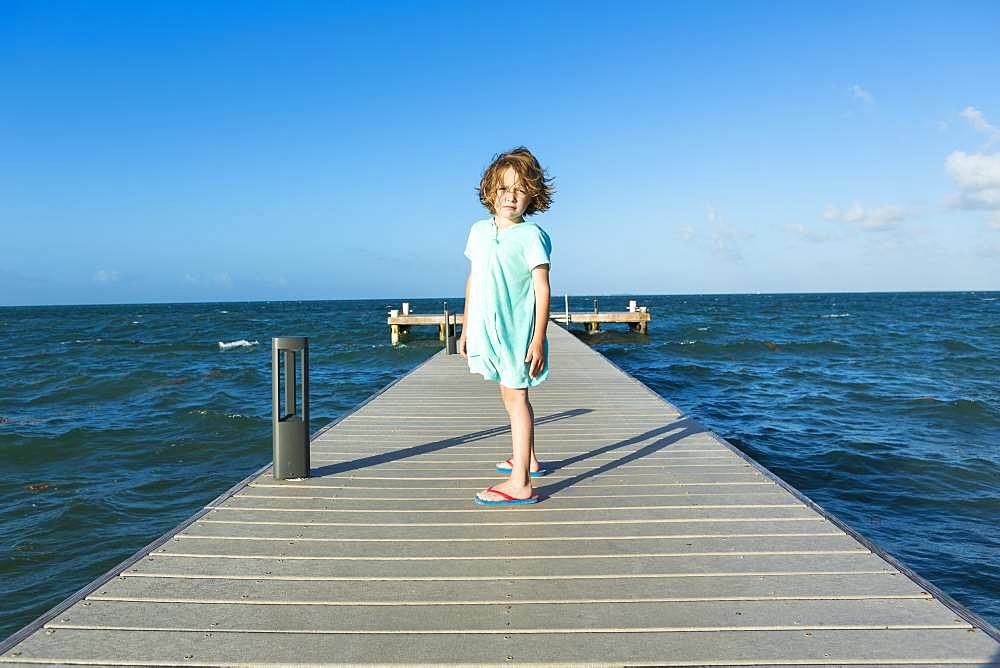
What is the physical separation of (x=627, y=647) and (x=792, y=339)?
26.2 m

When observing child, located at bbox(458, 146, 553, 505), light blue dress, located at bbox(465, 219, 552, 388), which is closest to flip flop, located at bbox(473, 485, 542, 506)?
child, located at bbox(458, 146, 553, 505)

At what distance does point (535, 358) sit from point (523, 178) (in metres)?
0.89

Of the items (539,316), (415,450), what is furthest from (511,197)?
(415,450)

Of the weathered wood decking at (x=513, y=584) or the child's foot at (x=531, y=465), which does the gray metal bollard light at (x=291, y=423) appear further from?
the child's foot at (x=531, y=465)

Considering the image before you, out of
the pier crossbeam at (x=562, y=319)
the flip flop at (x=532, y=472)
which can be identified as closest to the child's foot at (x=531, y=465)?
the flip flop at (x=532, y=472)

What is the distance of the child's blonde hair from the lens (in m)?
3.26

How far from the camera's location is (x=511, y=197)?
10.7 ft

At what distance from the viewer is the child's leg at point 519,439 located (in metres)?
3.31

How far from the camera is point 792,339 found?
1014 inches

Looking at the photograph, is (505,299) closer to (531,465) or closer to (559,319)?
(531,465)

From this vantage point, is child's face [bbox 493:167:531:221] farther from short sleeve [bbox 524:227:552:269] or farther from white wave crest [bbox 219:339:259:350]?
white wave crest [bbox 219:339:259:350]

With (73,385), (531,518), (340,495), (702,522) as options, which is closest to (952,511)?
(702,522)

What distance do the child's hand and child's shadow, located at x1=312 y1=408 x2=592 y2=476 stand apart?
1.56 m

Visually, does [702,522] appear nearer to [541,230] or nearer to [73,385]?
[541,230]
